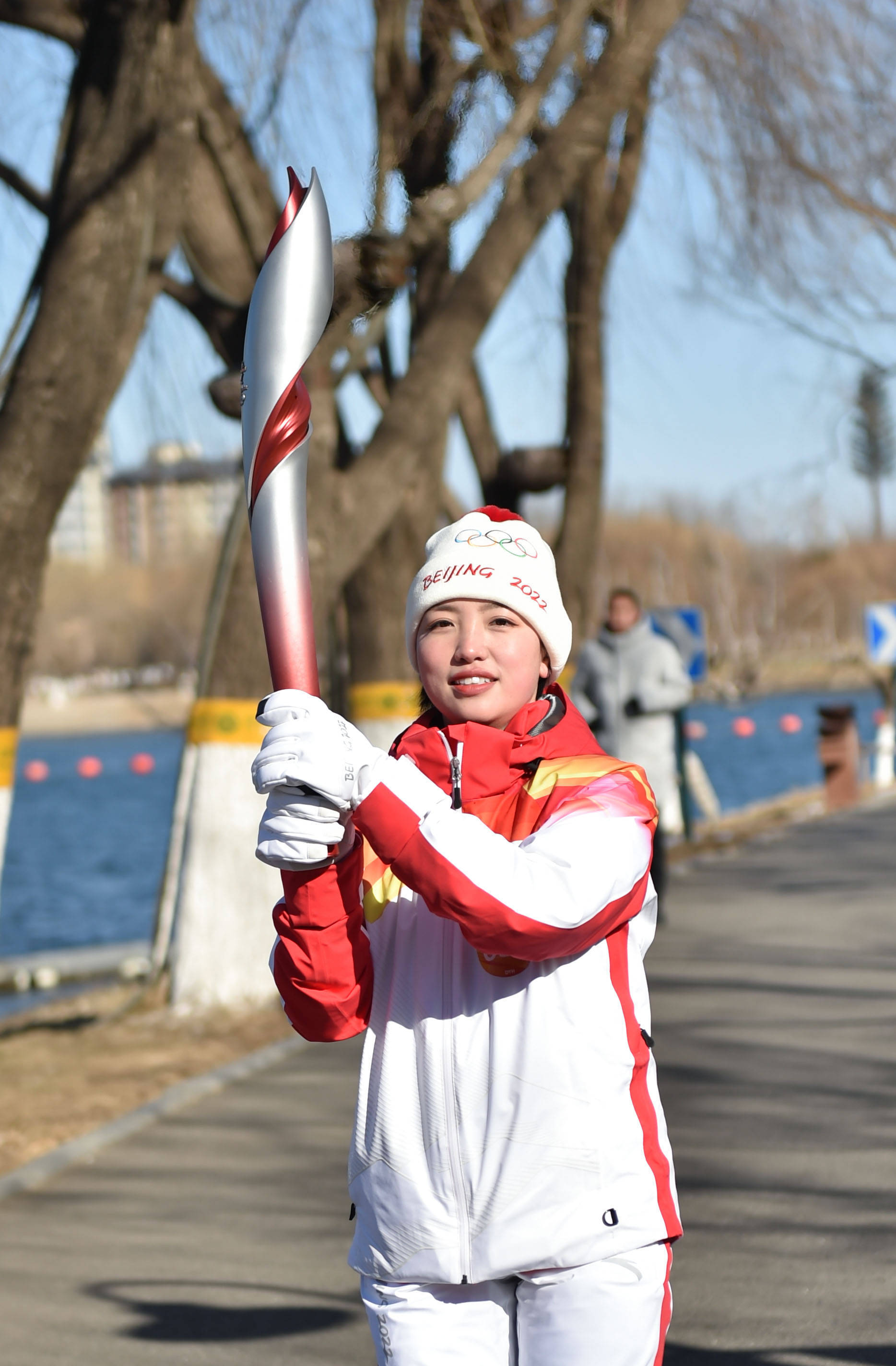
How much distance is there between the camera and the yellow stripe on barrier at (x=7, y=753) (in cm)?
710

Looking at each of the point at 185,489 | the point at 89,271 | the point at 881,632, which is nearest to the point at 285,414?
the point at 89,271

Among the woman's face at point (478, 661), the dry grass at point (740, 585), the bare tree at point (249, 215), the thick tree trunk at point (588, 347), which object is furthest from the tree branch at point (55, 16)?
the dry grass at point (740, 585)

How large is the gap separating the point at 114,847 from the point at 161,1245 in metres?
29.2

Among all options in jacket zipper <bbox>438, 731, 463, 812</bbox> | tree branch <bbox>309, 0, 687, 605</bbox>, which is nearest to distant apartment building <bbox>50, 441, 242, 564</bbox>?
tree branch <bbox>309, 0, 687, 605</bbox>

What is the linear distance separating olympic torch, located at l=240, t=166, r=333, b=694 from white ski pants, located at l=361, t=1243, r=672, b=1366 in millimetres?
868

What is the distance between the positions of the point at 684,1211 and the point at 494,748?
316 centimetres

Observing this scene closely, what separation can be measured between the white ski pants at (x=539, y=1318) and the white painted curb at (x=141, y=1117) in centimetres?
363

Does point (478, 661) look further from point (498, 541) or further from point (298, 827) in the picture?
point (298, 827)

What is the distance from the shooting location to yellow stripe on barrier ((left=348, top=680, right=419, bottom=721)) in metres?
10.5

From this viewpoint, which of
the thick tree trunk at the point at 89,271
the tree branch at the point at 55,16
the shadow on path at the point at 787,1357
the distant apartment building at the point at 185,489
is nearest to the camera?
the shadow on path at the point at 787,1357

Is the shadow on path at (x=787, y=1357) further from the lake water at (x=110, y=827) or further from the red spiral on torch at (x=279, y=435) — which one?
the lake water at (x=110, y=827)

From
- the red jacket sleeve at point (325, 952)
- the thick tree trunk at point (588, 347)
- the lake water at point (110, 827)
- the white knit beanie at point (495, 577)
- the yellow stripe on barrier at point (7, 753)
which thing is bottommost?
the lake water at point (110, 827)

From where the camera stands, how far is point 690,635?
1666 centimetres

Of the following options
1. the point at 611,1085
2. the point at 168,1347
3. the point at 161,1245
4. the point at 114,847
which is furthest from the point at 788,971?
the point at 114,847
